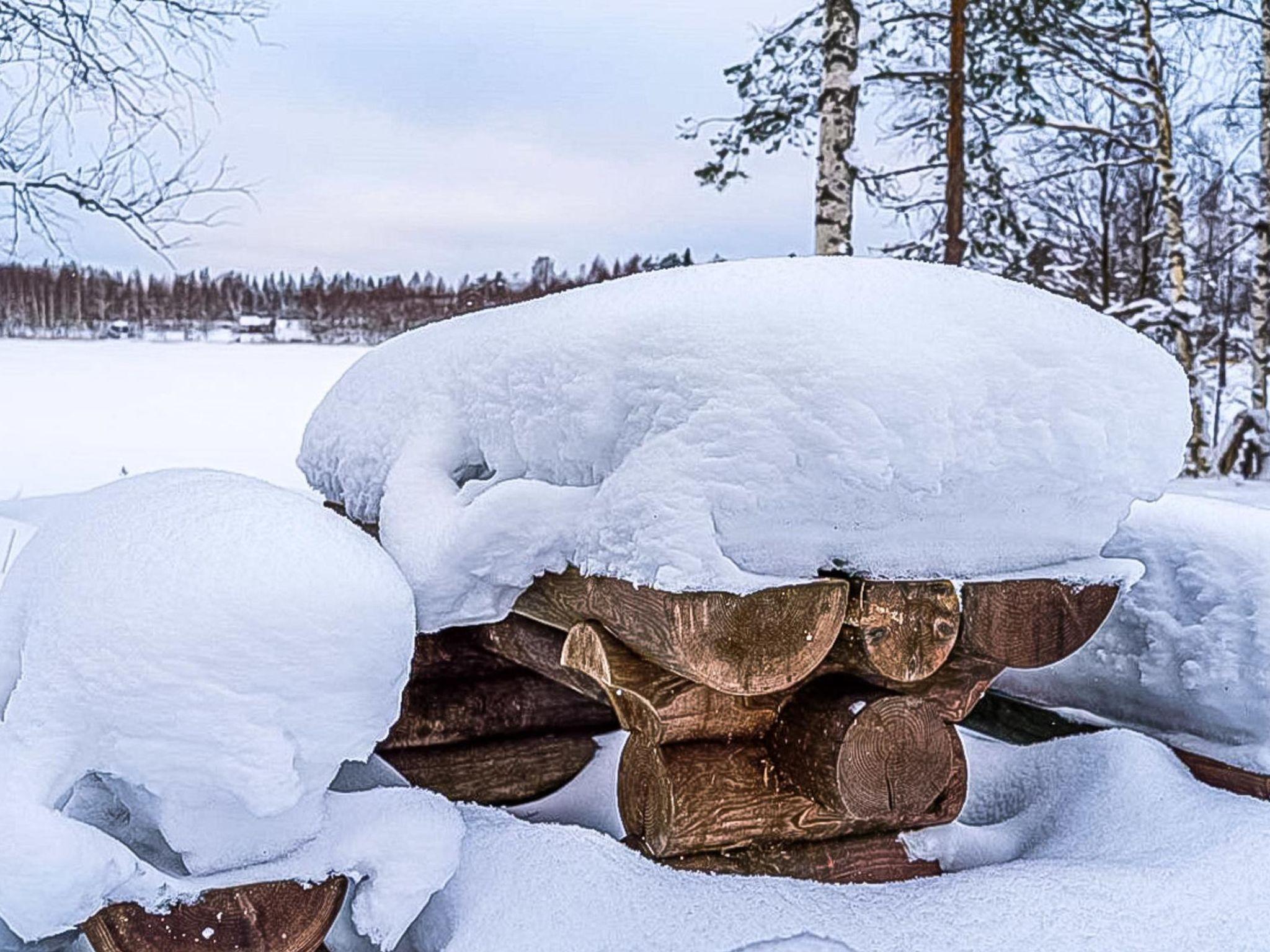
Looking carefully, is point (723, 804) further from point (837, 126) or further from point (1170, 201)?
point (1170, 201)

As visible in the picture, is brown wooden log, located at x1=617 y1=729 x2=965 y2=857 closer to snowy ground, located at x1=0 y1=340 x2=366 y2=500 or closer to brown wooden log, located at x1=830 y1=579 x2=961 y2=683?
brown wooden log, located at x1=830 y1=579 x2=961 y2=683

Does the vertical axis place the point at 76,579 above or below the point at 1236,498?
above

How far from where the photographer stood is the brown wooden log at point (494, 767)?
2475 millimetres

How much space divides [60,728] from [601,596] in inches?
31.0

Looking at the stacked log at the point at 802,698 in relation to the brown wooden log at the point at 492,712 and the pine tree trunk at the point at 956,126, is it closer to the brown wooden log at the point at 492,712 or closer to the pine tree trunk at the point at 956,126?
the brown wooden log at the point at 492,712

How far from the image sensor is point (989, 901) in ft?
5.63

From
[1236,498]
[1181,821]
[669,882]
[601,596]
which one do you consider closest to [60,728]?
[601,596]

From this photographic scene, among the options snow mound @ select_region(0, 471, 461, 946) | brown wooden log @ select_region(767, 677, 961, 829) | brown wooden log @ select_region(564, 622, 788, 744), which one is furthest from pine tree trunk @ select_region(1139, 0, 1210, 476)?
snow mound @ select_region(0, 471, 461, 946)

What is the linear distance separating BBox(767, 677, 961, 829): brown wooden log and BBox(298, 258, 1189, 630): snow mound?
0.28 metres

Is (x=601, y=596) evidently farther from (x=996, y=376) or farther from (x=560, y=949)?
(x=996, y=376)

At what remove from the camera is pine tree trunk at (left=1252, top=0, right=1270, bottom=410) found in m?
9.66

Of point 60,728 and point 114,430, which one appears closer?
point 60,728

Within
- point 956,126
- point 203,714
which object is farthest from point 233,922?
point 956,126

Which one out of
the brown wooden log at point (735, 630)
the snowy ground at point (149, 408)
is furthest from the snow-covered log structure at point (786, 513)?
the snowy ground at point (149, 408)
